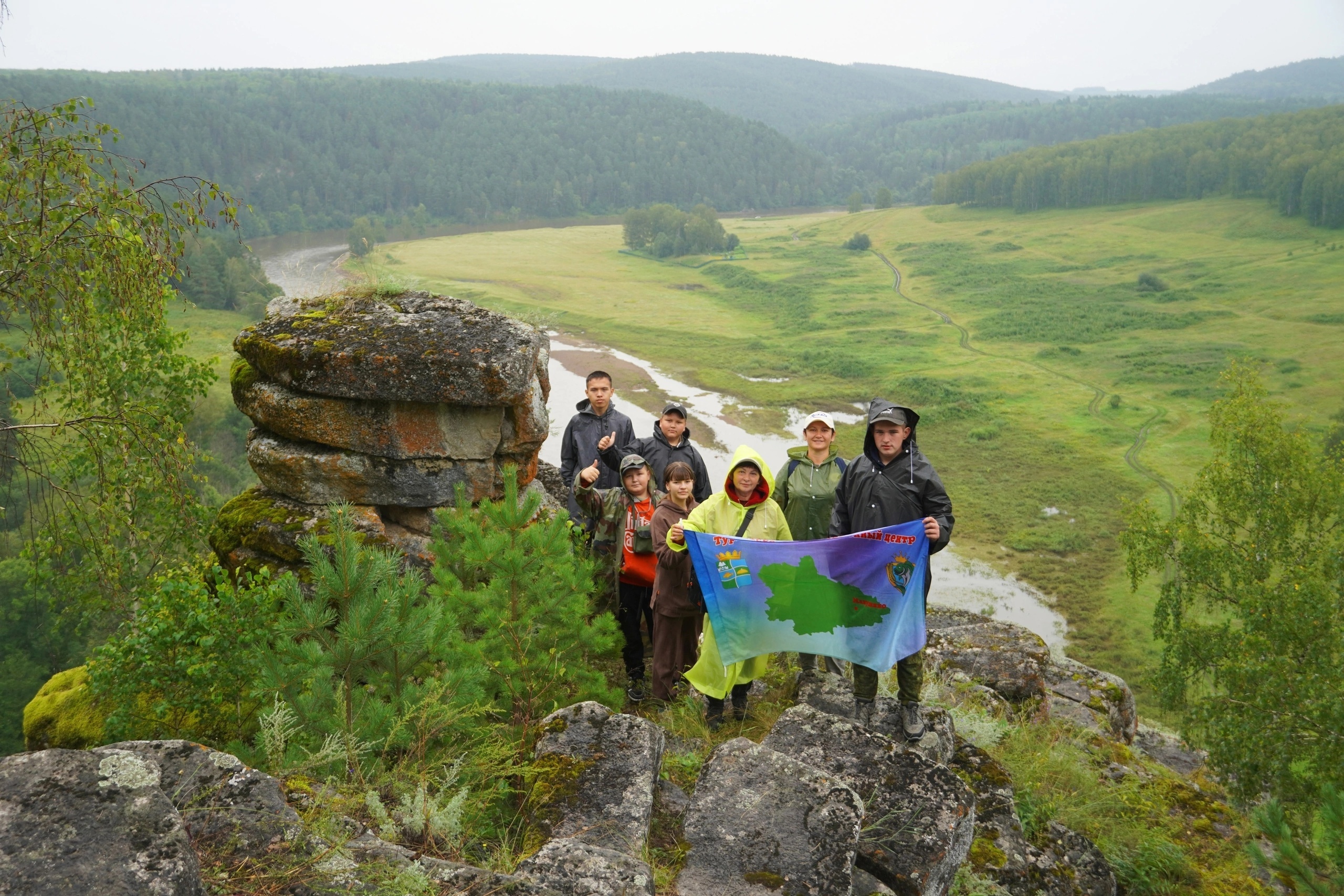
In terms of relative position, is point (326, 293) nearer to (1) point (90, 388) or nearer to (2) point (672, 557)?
(1) point (90, 388)

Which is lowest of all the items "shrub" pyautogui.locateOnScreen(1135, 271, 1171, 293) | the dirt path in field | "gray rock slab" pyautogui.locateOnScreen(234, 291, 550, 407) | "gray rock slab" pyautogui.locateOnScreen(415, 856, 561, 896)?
the dirt path in field

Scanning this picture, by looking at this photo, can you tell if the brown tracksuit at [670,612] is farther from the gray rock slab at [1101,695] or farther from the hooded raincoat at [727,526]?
the gray rock slab at [1101,695]

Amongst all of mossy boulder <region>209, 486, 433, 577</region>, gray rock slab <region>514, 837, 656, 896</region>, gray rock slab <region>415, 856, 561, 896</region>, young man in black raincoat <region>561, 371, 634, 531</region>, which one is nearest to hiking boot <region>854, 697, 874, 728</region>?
gray rock slab <region>514, 837, 656, 896</region>

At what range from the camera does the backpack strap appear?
281 inches

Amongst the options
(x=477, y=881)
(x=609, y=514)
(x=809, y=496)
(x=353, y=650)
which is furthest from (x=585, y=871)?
(x=809, y=496)

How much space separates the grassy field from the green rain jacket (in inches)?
177

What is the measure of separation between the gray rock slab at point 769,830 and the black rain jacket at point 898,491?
2.34 m

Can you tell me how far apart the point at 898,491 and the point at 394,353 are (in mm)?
5581

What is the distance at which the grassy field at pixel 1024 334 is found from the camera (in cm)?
3734

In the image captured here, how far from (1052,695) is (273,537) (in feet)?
33.9

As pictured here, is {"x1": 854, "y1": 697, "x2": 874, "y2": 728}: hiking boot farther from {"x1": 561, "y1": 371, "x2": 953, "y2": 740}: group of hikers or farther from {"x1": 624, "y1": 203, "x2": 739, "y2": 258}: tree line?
{"x1": 624, "y1": 203, "x2": 739, "y2": 258}: tree line

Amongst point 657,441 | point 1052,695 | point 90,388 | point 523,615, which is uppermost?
point 90,388

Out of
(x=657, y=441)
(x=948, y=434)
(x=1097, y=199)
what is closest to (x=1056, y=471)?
(x=948, y=434)

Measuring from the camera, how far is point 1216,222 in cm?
10794
